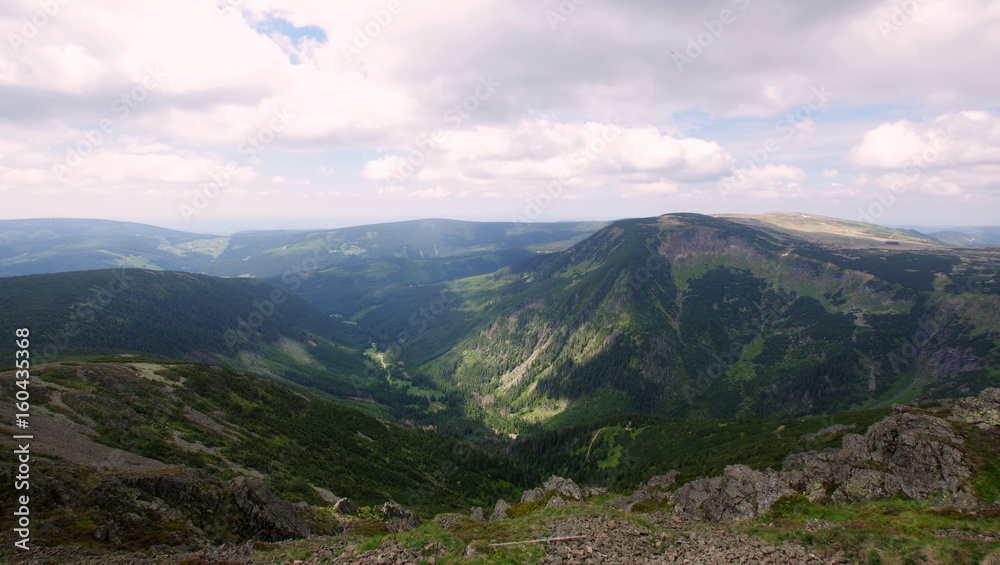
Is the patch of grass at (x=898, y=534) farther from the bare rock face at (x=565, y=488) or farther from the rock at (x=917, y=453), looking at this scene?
the bare rock face at (x=565, y=488)

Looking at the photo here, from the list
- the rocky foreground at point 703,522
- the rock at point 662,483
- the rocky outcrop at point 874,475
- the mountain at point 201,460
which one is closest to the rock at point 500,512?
the rocky foreground at point 703,522

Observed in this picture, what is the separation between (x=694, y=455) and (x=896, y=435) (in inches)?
3097

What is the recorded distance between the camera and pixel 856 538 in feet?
85.7

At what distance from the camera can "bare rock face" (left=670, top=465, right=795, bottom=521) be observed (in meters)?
48.7

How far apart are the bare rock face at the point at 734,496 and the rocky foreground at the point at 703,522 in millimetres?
191

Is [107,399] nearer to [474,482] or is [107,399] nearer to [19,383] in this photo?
[19,383]

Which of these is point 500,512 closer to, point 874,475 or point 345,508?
point 345,508

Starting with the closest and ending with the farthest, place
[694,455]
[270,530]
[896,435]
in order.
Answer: [270,530]
[896,435]
[694,455]

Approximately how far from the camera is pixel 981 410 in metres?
46.2

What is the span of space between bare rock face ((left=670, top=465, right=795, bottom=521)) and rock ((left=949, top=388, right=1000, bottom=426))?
2166 cm

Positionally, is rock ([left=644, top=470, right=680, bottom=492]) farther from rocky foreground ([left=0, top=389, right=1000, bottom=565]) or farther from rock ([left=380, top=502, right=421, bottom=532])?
rock ([left=380, top=502, right=421, bottom=532])

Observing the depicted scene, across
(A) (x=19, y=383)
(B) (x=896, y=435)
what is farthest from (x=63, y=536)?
(B) (x=896, y=435)

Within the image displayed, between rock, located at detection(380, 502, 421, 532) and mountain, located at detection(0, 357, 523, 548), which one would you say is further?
rock, located at detection(380, 502, 421, 532)

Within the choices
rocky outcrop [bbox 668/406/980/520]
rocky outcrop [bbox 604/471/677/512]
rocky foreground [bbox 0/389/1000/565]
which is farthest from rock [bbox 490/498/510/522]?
rocky outcrop [bbox 668/406/980/520]
